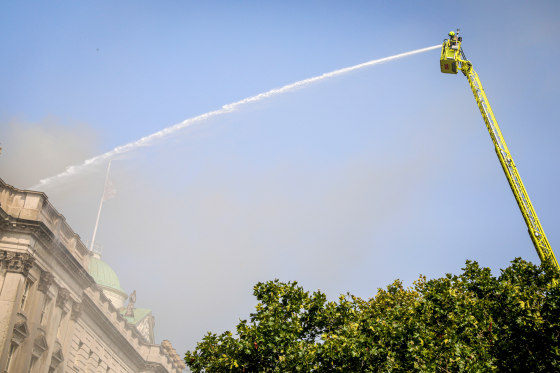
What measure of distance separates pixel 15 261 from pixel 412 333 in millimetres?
27829

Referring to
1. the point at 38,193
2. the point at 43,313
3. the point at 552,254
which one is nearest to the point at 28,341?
the point at 43,313

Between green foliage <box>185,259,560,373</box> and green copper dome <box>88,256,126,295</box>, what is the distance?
52.1 meters

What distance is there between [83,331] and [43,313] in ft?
31.2

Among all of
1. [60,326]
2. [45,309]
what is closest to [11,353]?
[45,309]

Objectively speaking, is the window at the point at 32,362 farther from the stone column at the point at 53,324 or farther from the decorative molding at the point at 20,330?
the decorative molding at the point at 20,330

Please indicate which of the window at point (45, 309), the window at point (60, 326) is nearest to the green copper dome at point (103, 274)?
the window at point (60, 326)

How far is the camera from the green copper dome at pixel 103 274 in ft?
245

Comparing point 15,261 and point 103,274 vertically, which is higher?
point 103,274

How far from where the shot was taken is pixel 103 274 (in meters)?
76.1

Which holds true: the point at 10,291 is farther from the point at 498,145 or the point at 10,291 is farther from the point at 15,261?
the point at 498,145

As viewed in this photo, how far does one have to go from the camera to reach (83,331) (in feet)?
174

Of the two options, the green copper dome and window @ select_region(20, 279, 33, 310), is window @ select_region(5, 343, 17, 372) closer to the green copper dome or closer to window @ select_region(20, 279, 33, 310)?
window @ select_region(20, 279, 33, 310)

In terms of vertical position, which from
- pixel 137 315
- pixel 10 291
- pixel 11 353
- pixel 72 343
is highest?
pixel 137 315

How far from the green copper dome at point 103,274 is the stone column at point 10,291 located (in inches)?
1376
